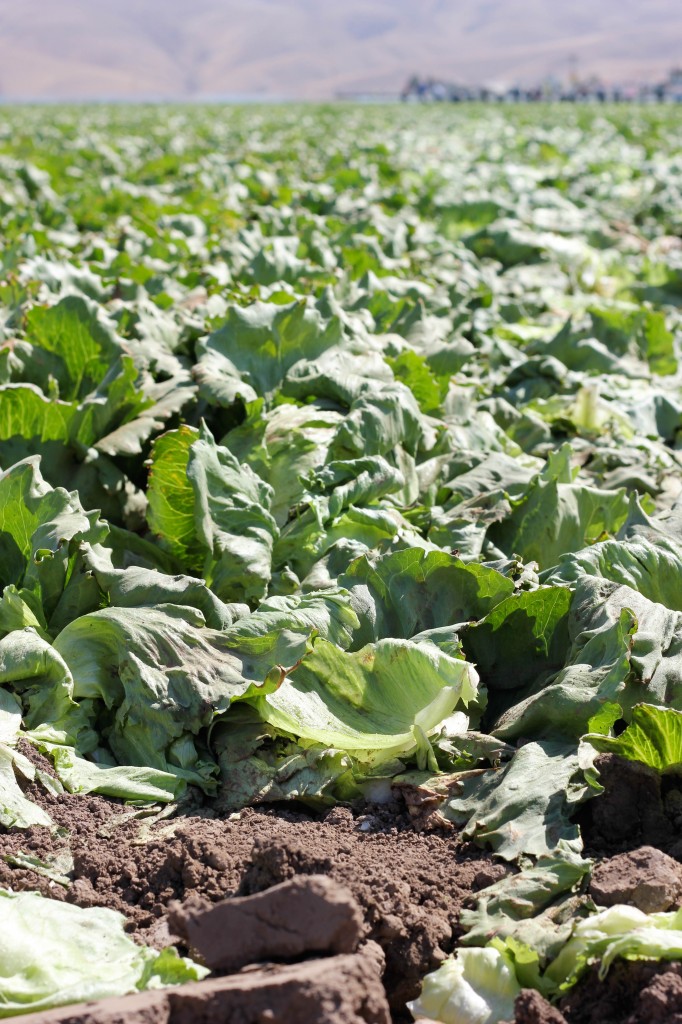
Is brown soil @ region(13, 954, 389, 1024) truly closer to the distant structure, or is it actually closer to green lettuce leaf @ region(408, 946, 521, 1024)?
green lettuce leaf @ region(408, 946, 521, 1024)

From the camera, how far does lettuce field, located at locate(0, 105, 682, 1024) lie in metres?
2.01

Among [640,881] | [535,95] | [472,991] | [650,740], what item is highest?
[535,95]

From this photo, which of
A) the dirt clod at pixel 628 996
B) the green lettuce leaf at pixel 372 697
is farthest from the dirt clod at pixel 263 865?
the dirt clod at pixel 628 996

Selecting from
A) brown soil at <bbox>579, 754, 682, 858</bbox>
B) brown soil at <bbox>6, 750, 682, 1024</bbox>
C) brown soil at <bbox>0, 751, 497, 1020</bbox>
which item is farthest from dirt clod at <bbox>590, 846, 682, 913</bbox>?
brown soil at <bbox>0, 751, 497, 1020</bbox>

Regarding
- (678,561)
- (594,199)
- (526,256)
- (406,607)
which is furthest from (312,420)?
(594,199)

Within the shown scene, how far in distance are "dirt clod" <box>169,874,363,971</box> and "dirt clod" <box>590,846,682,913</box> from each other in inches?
21.0

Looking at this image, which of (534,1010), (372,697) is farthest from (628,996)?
(372,697)

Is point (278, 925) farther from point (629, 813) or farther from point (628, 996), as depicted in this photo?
point (629, 813)

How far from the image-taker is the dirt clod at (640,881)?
2.09 metres

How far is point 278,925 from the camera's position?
188cm

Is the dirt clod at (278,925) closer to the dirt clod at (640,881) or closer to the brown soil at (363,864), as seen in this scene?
the brown soil at (363,864)

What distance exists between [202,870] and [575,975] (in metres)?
0.81

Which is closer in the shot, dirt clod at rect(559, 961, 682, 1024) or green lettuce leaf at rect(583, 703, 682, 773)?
dirt clod at rect(559, 961, 682, 1024)

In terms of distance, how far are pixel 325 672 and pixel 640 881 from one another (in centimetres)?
96
